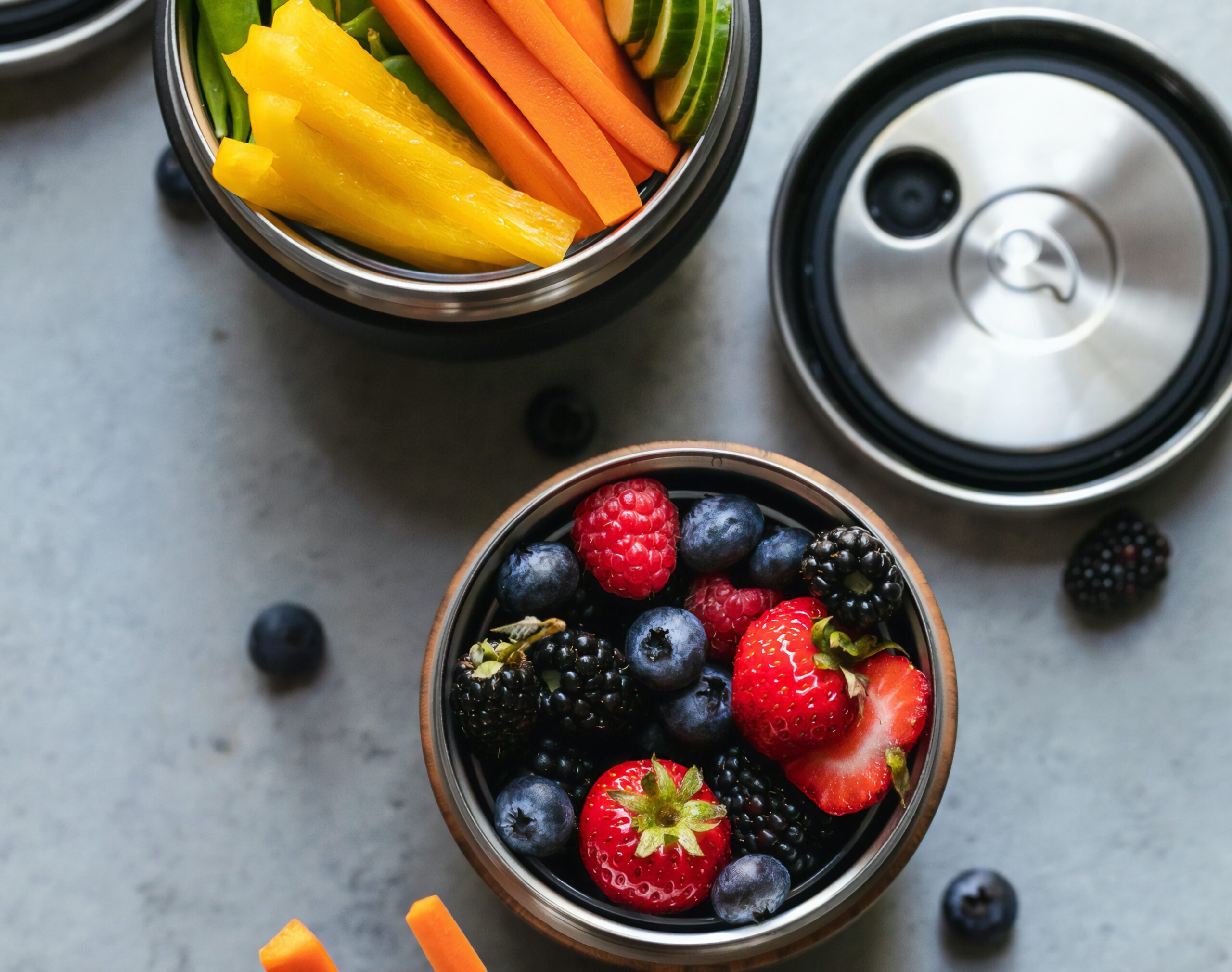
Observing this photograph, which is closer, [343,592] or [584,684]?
[584,684]

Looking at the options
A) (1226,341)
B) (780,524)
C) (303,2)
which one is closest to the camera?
(303,2)

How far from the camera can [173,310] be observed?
1.29m

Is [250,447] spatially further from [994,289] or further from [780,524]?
[994,289]

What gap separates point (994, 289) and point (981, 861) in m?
0.69

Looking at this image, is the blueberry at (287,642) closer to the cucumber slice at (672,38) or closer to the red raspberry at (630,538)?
the red raspberry at (630,538)

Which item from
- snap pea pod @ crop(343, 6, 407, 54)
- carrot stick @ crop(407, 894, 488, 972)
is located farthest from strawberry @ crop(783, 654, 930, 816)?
snap pea pod @ crop(343, 6, 407, 54)

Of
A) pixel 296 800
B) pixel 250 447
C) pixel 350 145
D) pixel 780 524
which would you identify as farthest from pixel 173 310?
pixel 780 524

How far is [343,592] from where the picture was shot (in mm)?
1260

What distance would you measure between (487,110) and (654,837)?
26.4 inches

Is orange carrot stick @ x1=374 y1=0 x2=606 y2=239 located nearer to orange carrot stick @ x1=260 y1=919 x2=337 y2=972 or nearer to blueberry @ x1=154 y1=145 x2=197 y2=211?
blueberry @ x1=154 y1=145 x2=197 y2=211

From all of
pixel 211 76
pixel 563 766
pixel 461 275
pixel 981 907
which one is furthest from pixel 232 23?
pixel 981 907

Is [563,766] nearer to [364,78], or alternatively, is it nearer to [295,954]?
[295,954]

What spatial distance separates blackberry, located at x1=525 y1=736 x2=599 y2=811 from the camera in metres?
0.94

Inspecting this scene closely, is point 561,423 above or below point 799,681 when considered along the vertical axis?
below
